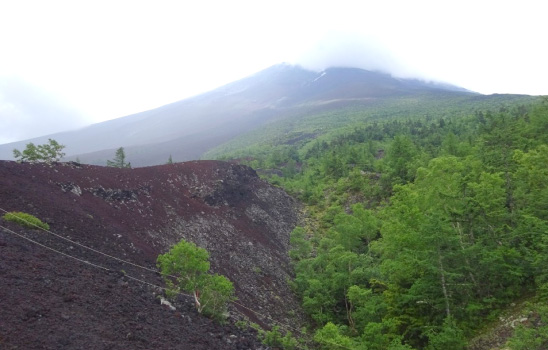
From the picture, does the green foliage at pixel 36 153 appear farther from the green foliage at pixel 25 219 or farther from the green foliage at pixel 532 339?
the green foliage at pixel 532 339

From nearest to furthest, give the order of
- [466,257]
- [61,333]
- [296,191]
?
[61,333], [466,257], [296,191]

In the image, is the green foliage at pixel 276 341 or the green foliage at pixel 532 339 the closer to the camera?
the green foliage at pixel 532 339

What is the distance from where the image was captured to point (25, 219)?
529 inches

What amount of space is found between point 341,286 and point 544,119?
21642mm

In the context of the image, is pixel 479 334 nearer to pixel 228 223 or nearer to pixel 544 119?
pixel 228 223

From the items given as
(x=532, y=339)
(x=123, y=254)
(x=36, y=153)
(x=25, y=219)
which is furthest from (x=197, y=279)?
(x=36, y=153)

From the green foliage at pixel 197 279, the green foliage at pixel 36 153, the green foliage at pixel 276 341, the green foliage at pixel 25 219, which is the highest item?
the green foliage at pixel 36 153

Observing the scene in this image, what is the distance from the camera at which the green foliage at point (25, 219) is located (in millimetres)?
13117

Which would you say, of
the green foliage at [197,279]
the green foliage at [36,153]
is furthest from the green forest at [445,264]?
the green foliage at [36,153]

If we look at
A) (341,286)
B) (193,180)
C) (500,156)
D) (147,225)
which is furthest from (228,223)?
(500,156)

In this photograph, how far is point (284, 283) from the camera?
914 inches

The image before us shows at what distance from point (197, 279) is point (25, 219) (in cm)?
641

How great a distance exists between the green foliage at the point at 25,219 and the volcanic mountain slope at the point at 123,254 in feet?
1.14

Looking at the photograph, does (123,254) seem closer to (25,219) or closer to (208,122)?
(25,219)
